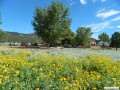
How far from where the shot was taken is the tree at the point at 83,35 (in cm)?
7988

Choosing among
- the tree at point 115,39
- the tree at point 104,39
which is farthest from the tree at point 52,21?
the tree at point 115,39

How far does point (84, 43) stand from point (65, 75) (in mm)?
72953

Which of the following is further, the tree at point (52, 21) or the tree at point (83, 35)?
the tree at point (83, 35)

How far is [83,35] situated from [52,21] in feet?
127

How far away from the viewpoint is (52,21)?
4203 cm

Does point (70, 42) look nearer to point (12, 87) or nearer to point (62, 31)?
point (62, 31)

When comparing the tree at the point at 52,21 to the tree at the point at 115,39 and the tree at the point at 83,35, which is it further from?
the tree at the point at 115,39

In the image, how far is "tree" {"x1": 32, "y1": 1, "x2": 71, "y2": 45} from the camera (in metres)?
41.9

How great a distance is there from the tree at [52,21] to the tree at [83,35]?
118 ft

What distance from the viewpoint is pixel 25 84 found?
18.4 ft

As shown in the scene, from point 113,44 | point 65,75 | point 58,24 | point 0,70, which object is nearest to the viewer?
point 0,70

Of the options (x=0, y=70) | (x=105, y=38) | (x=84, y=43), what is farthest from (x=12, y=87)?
(x=105, y=38)

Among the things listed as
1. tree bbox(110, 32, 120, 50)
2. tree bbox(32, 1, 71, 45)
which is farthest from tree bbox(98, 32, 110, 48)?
tree bbox(32, 1, 71, 45)

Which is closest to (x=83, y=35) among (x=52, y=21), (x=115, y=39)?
(x=115, y=39)
